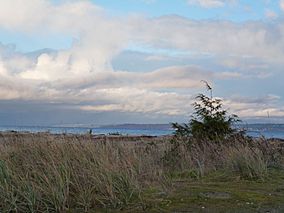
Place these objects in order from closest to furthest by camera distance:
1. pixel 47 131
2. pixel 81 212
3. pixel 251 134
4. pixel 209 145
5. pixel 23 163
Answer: pixel 81 212
pixel 23 163
pixel 47 131
pixel 209 145
pixel 251 134

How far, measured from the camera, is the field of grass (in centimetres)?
898

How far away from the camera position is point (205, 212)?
902cm

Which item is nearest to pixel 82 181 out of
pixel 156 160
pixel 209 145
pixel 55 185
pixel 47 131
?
pixel 55 185

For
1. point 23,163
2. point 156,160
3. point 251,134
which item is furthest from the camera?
point 251,134

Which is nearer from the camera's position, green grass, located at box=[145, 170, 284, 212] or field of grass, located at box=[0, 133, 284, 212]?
field of grass, located at box=[0, 133, 284, 212]

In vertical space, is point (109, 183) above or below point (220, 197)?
above

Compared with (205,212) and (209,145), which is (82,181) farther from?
(209,145)

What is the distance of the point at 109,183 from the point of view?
31.3 ft

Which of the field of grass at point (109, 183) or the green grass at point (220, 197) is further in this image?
the green grass at point (220, 197)

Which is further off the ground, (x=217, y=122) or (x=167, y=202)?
(x=217, y=122)

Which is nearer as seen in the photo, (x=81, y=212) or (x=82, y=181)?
(x=81, y=212)

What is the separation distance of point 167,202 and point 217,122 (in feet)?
34.1

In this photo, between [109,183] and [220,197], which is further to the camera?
[220,197]

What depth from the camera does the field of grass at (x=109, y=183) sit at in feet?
29.5
